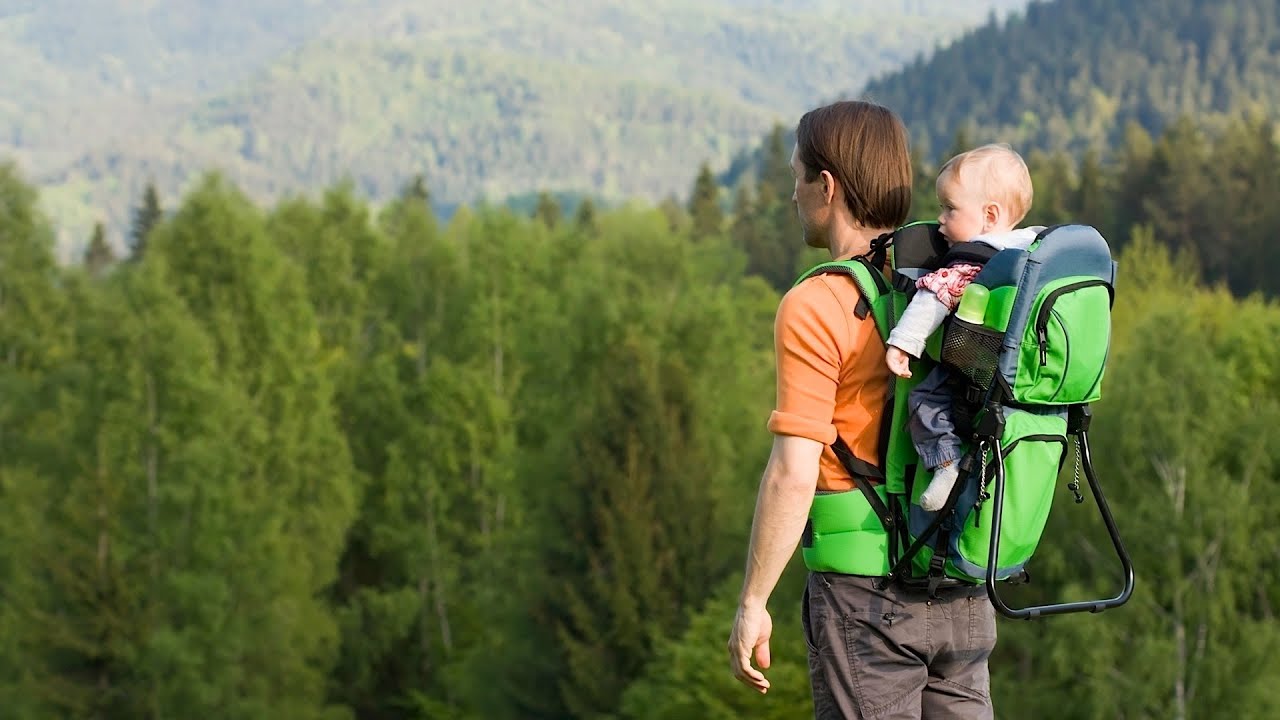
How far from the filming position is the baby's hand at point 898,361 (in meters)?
4.01

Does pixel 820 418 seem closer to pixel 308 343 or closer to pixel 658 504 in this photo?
pixel 658 504

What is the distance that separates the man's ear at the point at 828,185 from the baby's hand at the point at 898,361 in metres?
0.48

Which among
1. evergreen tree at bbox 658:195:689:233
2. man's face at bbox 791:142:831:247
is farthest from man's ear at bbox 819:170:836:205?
evergreen tree at bbox 658:195:689:233

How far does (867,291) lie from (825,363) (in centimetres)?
23

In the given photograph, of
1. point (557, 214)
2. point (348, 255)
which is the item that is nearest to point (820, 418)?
point (348, 255)

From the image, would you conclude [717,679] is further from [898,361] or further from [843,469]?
[898,361]

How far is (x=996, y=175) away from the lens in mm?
4188

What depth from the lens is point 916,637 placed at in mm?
4168

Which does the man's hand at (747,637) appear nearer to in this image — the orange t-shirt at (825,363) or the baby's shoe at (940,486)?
the orange t-shirt at (825,363)

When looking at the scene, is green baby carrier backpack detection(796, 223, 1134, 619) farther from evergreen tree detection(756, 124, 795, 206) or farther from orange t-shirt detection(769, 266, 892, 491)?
evergreen tree detection(756, 124, 795, 206)

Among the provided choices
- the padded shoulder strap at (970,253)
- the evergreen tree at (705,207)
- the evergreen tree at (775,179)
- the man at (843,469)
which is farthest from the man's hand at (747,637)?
the evergreen tree at (775,179)

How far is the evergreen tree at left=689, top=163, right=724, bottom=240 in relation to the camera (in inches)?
4166

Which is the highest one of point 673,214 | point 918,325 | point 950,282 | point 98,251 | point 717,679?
point 950,282

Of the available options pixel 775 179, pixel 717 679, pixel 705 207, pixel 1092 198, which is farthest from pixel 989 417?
pixel 775 179
